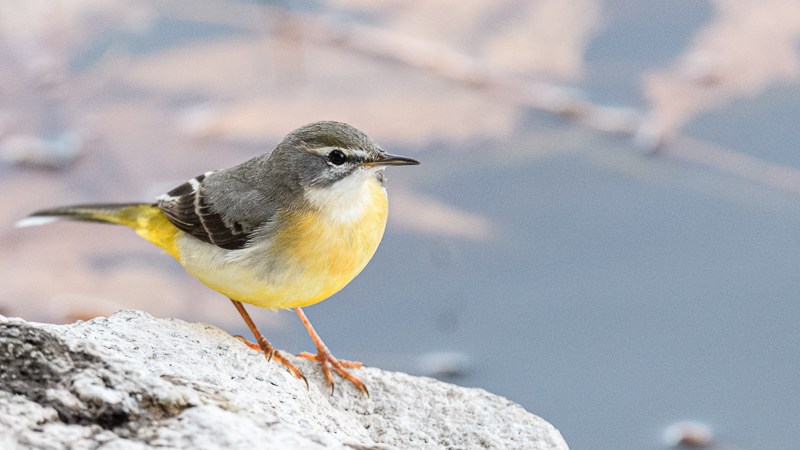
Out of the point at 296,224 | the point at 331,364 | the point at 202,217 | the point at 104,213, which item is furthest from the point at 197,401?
the point at 104,213

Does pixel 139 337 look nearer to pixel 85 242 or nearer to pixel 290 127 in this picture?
pixel 85 242

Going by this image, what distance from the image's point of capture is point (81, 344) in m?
2.23

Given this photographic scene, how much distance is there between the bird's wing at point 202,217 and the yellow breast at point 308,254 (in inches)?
2.9

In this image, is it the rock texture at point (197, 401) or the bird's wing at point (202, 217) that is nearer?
the rock texture at point (197, 401)

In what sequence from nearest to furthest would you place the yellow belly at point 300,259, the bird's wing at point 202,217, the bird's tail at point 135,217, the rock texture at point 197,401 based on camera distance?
the rock texture at point 197,401 → the yellow belly at point 300,259 → the bird's wing at point 202,217 → the bird's tail at point 135,217

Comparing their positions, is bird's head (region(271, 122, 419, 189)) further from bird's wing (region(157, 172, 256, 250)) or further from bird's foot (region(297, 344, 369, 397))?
bird's foot (region(297, 344, 369, 397))

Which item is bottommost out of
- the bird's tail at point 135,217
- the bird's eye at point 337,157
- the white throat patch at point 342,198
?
the bird's tail at point 135,217

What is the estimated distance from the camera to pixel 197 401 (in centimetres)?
217

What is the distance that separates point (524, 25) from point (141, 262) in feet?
A: 11.5

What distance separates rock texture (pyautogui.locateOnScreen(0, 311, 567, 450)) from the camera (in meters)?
2.03

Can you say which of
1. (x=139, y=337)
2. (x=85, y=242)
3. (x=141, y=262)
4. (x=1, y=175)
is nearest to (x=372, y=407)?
(x=139, y=337)

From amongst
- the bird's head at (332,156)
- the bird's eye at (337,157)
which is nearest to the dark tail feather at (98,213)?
the bird's head at (332,156)

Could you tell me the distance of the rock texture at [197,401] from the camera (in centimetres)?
203

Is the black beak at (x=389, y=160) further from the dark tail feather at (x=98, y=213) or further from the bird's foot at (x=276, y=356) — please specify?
the dark tail feather at (x=98, y=213)
